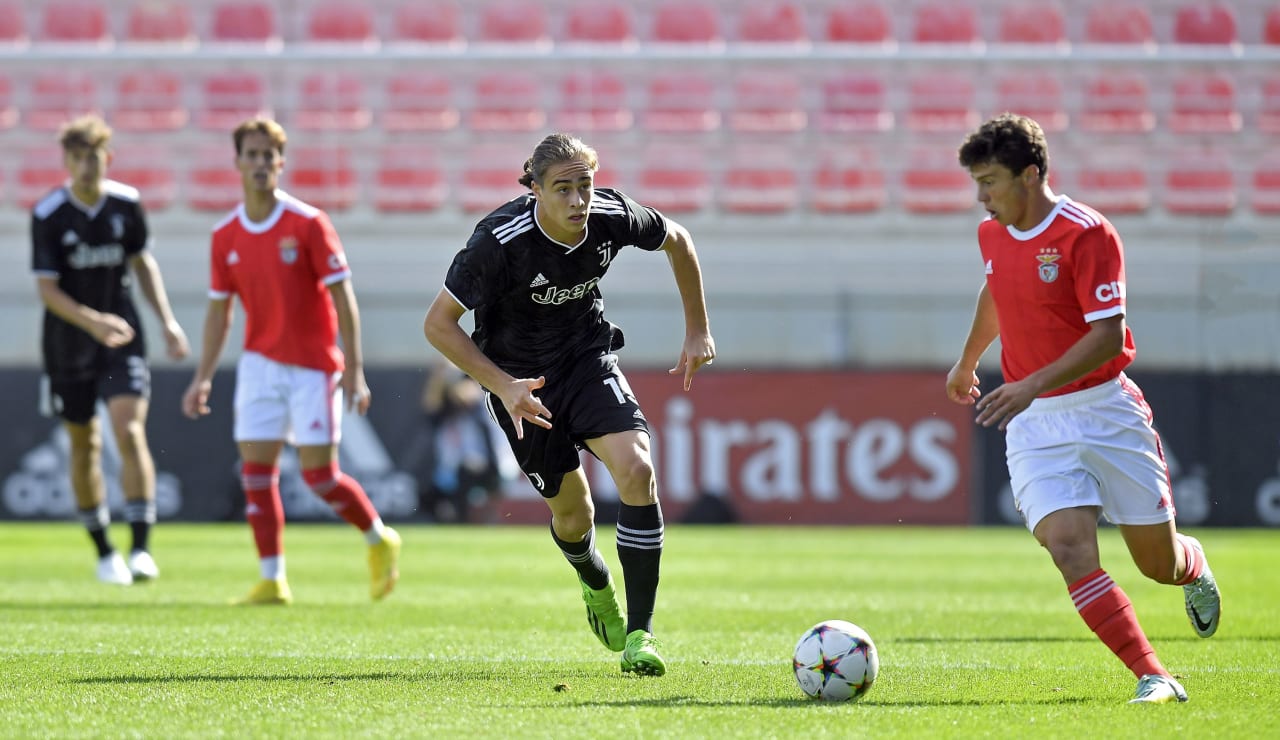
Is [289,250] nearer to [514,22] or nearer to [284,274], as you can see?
[284,274]

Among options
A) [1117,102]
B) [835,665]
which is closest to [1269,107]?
[1117,102]

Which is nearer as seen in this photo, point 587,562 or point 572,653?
point 587,562

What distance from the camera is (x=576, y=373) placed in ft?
19.2

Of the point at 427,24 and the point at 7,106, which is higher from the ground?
the point at 427,24

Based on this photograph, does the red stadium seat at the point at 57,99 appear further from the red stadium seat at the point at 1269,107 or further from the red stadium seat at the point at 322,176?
the red stadium seat at the point at 1269,107

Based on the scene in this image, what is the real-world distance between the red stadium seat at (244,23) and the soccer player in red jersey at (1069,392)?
56.0 ft

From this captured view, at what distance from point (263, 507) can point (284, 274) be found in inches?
48.3

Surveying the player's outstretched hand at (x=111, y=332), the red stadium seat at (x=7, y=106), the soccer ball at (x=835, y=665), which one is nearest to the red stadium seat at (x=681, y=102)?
the red stadium seat at (x=7, y=106)

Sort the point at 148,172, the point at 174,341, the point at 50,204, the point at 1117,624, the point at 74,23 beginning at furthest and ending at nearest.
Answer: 1. the point at 74,23
2. the point at 148,172
3. the point at 174,341
4. the point at 50,204
5. the point at 1117,624

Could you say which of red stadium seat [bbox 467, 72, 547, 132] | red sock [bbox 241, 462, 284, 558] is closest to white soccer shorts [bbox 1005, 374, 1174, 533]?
red sock [bbox 241, 462, 284, 558]

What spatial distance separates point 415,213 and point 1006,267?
47.5 ft

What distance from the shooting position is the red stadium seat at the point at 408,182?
19.2 m

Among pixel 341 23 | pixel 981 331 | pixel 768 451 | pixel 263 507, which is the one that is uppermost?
pixel 341 23

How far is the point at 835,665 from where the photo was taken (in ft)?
16.3
